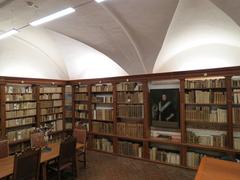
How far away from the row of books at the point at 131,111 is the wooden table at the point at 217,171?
2.78 m

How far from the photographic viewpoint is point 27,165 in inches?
110

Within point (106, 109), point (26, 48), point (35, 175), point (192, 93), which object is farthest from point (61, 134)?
point (192, 93)

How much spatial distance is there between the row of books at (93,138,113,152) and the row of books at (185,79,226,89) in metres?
3.07

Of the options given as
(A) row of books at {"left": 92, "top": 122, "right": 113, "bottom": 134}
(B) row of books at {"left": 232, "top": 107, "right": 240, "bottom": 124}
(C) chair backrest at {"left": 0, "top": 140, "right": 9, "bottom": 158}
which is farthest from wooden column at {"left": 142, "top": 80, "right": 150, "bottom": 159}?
(C) chair backrest at {"left": 0, "top": 140, "right": 9, "bottom": 158}

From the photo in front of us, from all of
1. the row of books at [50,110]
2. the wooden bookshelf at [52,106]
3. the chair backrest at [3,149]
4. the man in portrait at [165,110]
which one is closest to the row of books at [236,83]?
the man in portrait at [165,110]

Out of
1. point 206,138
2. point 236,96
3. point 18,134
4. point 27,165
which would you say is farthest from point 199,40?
point 18,134

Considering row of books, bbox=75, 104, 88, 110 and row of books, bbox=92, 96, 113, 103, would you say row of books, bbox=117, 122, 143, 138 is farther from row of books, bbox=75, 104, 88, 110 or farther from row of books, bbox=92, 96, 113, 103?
row of books, bbox=75, 104, 88, 110

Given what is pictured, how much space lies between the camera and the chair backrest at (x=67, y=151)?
3.52m

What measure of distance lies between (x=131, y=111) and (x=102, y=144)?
5.19ft

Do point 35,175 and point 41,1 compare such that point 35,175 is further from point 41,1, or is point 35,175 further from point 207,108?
point 207,108

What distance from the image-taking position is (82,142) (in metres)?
4.71

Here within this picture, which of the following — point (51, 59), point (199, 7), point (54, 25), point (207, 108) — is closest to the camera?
point (199, 7)

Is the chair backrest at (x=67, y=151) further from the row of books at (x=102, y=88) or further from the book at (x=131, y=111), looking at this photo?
the row of books at (x=102, y=88)

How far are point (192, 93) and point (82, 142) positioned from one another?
10.1 feet
